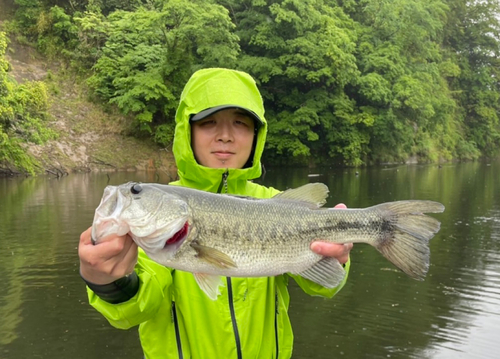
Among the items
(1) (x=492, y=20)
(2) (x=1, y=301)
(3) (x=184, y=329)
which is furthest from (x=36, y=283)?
(1) (x=492, y=20)

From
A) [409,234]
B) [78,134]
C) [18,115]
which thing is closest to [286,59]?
[78,134]

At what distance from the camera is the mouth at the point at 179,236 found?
2.28 m

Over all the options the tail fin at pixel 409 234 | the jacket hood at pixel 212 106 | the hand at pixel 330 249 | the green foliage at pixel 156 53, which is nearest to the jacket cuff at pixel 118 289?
the jacket hood at pixel 212 106

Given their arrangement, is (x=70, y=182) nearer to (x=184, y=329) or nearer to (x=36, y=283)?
(x=36, y=283)

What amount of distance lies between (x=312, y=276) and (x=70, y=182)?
22.3 meters

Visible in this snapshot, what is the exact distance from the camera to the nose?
315 centimetres

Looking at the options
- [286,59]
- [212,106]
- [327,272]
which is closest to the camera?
[327,272]

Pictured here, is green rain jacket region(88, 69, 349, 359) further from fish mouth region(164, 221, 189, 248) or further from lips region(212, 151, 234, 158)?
fish mouth region(164, 221, 189, 248)

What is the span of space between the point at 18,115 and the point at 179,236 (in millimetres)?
22581

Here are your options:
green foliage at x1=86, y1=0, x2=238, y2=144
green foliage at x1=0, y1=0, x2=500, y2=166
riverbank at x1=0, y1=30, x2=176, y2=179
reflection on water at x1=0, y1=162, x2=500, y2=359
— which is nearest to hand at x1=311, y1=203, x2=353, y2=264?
reflection on water at x1=0, y1=162, x2=500, y2=359

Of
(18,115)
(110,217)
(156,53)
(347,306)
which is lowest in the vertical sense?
(347,306)

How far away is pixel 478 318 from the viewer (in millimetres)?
7441

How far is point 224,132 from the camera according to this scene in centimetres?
316

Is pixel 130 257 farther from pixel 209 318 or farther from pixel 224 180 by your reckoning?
pixel 224 180
